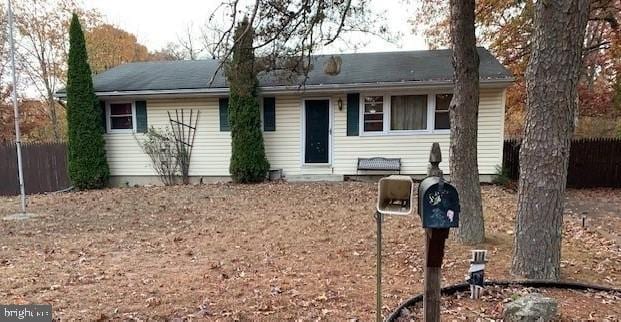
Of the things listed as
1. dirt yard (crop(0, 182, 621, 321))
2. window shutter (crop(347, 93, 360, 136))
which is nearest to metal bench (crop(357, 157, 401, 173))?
window shutter (crop(347, 93, 360, 136))

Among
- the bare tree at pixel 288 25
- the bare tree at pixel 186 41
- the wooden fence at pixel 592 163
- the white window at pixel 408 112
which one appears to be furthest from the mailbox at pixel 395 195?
the bare tree at pixel 186 41

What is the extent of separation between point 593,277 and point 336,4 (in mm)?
4712

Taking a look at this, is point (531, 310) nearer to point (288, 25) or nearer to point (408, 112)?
point (288, 25)

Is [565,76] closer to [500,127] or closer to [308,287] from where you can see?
[308,287]

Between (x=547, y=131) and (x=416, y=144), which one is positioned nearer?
(x=547, y=131)

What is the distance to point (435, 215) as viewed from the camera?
191 cm

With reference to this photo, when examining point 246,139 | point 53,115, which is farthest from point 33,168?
point 53,115

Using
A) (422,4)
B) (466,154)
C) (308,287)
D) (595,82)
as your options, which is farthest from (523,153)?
(595,82)

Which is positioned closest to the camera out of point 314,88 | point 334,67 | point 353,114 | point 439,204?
point 439,204

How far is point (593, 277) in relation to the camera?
11.2 ft

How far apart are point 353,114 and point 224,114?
353cm

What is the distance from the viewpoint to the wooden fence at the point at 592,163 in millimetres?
10727

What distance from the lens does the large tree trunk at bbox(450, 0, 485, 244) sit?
4.06 m

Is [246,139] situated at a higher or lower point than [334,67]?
lower
